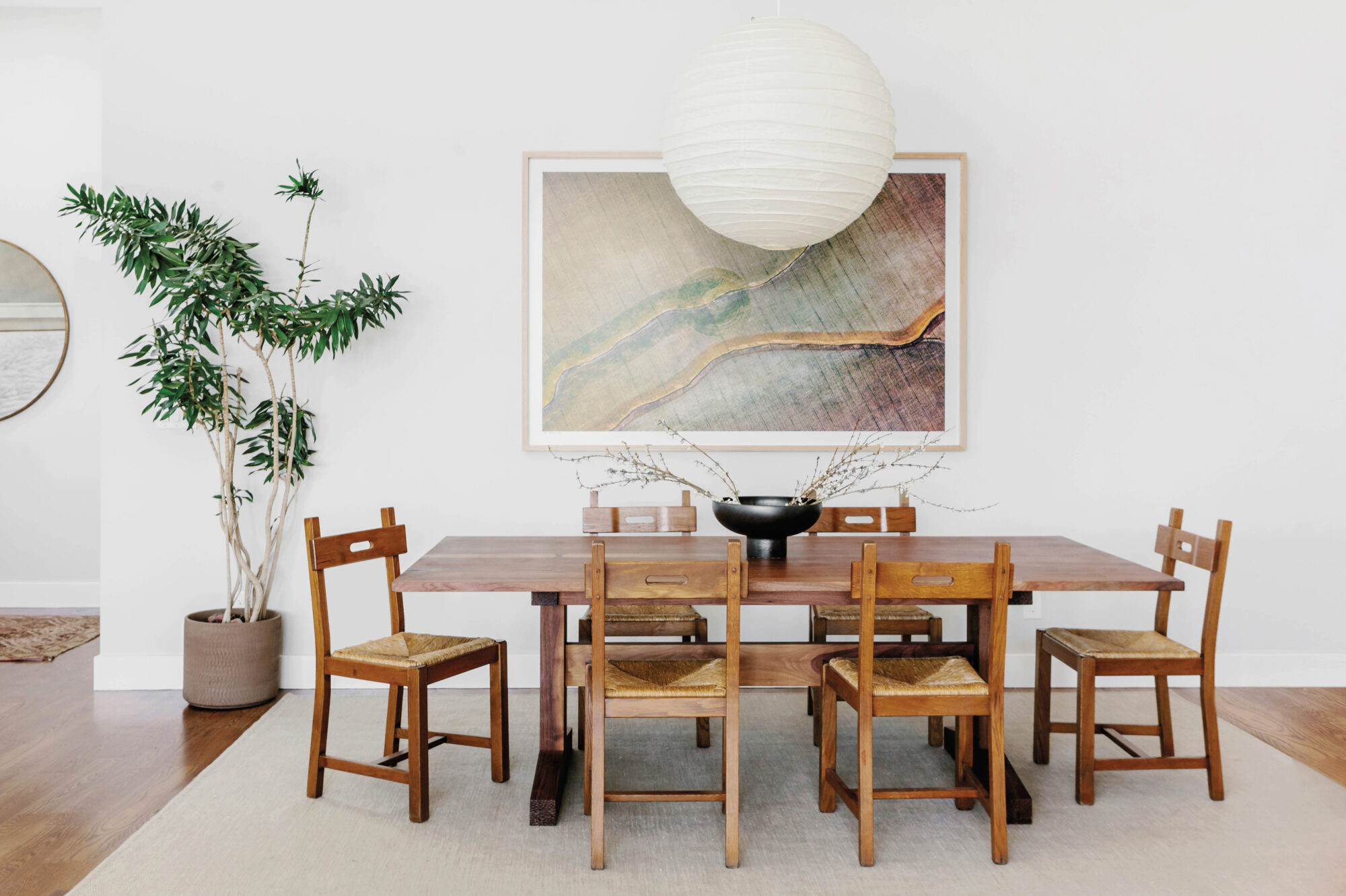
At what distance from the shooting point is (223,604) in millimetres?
3754

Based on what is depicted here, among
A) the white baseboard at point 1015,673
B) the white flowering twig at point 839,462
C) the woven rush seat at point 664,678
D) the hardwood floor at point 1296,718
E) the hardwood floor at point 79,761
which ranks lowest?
the hardwood floor at point 79,761

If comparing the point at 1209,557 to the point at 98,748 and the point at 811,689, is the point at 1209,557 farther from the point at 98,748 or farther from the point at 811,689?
the point at 98,748

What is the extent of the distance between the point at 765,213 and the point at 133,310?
2.78 metres

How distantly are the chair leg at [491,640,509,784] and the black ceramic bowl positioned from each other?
787 millimetres

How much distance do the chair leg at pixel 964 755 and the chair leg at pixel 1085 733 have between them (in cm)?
31

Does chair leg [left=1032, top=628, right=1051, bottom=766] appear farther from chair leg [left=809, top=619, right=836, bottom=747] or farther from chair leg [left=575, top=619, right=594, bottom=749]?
chair leg [left=575, top=619, right=594, bottom=749]

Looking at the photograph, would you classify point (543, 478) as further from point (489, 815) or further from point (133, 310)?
point (133, 310)

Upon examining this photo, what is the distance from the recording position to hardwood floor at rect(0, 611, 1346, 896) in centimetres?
230

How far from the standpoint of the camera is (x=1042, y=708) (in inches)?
113

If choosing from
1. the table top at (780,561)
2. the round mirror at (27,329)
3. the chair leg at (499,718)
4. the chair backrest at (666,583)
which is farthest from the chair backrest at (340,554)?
the round mirror at (27,329)

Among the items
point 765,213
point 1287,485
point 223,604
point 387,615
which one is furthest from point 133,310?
point 1287,485

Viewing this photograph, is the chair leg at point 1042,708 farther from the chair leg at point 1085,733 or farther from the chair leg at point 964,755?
the chair leg at point 964,755

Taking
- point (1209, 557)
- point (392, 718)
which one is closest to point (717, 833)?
point (392, 718)

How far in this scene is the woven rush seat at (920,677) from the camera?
224 centimetres
